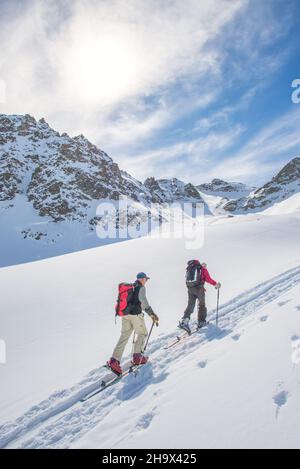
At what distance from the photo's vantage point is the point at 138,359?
641 cm

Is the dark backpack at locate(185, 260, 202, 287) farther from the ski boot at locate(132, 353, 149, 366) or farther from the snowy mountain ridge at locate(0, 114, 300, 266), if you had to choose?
the snowy mountain ridge at locate(0, 114, 300, 266)

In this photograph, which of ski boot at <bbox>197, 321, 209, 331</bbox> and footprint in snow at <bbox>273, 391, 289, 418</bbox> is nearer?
footprint in snow at <bbox>273, 391, 289, 418</bbox>

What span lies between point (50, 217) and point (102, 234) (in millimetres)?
18439

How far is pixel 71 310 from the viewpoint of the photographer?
10492 millimetres

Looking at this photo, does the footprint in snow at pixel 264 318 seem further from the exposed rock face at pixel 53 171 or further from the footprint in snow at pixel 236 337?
the exposed rock face at pixel 53 171

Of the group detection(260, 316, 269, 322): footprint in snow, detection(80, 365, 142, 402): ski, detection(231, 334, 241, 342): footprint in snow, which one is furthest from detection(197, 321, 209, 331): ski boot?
detection(80, 365, 142, 402): ski

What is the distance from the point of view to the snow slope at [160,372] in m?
4.06

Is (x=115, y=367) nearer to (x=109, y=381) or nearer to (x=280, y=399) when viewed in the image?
(x=109, y=381)

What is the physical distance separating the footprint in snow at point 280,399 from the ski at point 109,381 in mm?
2891

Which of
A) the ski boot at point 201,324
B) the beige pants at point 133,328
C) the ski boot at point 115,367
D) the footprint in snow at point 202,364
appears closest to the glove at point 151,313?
the beige pants at point 133,328

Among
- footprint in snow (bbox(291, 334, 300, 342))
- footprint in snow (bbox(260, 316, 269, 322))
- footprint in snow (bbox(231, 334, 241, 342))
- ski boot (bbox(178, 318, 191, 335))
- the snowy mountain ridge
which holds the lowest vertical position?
ski boot (bbox(178, 318, 191, 335))

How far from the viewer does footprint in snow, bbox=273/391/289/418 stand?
409cm

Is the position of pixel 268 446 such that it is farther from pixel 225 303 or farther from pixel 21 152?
pixel 21 152

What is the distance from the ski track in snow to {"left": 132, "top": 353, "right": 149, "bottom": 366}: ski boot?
0.14 m
